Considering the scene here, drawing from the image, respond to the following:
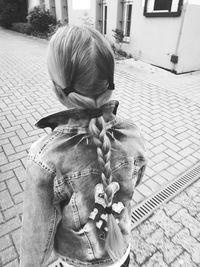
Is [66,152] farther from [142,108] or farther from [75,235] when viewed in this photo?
[142,108]

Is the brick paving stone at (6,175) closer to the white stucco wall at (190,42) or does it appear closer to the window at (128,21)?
the white stucco wall at (190,42)

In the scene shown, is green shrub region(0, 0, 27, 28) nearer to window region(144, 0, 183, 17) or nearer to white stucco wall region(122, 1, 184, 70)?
white stucco wall region(122, 1, 184, 70)

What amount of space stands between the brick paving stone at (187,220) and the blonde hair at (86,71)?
1794 mm

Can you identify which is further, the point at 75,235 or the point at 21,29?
the point at 21,29

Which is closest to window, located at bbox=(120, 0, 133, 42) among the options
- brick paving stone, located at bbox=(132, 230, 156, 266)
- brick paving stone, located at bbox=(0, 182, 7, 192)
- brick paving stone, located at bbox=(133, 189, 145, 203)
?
brick paving stone, located at bbox=(133, 189, 145, 203)

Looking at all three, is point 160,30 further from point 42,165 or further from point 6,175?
point 42,165

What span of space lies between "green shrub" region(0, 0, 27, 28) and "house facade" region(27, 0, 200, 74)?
12.1 m

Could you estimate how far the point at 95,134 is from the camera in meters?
0.92

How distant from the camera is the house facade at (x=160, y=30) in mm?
6992

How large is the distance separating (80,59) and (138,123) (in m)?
3.65

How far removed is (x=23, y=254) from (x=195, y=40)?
815 centimetres

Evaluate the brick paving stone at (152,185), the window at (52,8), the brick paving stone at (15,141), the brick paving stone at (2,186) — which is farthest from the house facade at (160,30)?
the window at (52,8)

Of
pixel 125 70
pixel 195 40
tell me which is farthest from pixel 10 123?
pixel 195 40

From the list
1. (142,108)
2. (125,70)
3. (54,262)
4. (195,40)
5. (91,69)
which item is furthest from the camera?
(125,70)
